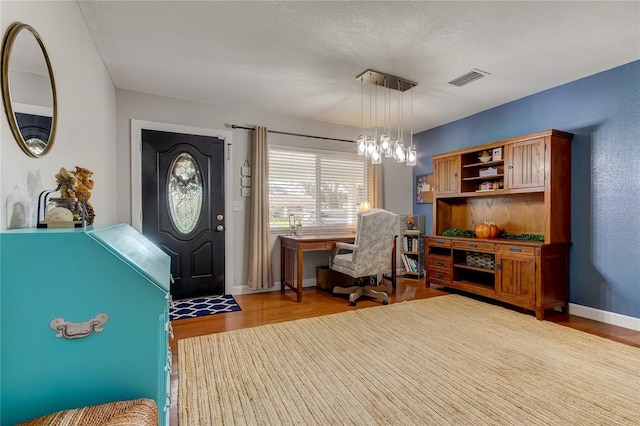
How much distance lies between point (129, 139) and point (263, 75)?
1.79 m

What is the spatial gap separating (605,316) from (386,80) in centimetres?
327

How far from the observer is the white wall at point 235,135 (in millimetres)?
3492

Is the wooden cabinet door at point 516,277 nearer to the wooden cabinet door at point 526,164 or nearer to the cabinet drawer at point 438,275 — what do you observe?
the cabinet drawer at point 438,275

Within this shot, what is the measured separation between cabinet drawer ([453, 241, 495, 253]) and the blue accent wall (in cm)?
81

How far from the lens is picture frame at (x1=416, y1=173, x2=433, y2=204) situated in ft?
16.5

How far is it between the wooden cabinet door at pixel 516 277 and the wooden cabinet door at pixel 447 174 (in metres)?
1.15

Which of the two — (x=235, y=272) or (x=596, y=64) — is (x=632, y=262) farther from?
(x=235, y=272)

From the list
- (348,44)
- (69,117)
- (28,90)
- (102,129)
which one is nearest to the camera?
(28,90)

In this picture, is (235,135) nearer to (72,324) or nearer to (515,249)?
(72,324)

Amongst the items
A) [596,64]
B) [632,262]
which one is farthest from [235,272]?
[596,64]

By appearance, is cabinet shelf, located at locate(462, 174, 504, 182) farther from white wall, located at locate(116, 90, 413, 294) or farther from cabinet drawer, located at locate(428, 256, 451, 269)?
white wall, located at locate(116, 90, 413, 294)

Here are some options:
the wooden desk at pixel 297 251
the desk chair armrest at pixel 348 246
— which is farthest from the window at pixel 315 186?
the desk chair armrest at pixel 348 246

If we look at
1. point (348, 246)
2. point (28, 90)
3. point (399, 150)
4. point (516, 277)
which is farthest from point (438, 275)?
point (28, 90)

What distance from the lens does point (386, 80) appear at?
3.17m
